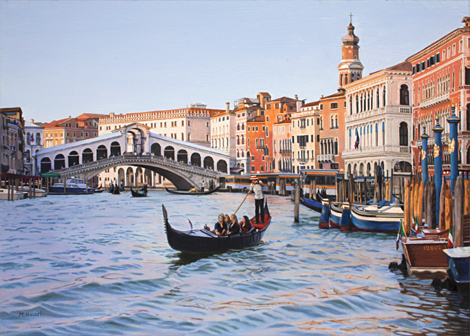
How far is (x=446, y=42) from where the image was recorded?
56.1 feet

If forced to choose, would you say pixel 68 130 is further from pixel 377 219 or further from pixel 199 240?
pixel 199 240

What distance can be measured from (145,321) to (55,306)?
42.0 inches

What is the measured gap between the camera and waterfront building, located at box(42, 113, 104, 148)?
51.9 meters

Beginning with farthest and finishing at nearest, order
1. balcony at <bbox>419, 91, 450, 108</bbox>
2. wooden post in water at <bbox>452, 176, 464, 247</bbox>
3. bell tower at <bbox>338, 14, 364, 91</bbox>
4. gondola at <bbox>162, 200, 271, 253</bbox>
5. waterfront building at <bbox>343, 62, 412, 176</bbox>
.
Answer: bell tower at <bbox>338, 14, 364, 91</bbox> → waterfront building at <bbox>343, 62, 412, 176</bbox> → balcony at <bbox>419, 91, 450, 108</bbox> → gondola at <bbox>162, 200, 271, 253</bbox> → wooden post in water at <bbox>452, 176, 464, 247</bbox>

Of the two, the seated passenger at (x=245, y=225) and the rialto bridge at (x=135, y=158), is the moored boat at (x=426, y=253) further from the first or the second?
the rialto bridge at (x=135, y=158)

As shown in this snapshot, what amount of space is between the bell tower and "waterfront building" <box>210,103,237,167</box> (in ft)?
25.5

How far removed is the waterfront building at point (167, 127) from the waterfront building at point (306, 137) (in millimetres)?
11321

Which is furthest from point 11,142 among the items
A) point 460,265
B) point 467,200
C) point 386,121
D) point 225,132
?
point 460,265

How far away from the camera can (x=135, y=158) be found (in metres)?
32.2

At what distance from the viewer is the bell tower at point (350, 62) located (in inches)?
1342

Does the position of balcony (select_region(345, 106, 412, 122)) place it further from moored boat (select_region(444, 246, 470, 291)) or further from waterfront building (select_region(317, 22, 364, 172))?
moored boat (select_region(444, 246, 470, 291))

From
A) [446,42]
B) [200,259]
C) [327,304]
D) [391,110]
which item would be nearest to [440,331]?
[327,304]

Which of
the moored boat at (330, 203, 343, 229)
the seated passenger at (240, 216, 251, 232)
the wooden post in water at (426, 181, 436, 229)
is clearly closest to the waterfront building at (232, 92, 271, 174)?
the moored boat at (330, 203, 343, 229)

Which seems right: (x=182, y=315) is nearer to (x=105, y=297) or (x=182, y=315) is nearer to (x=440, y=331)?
(x=105, y=297)
